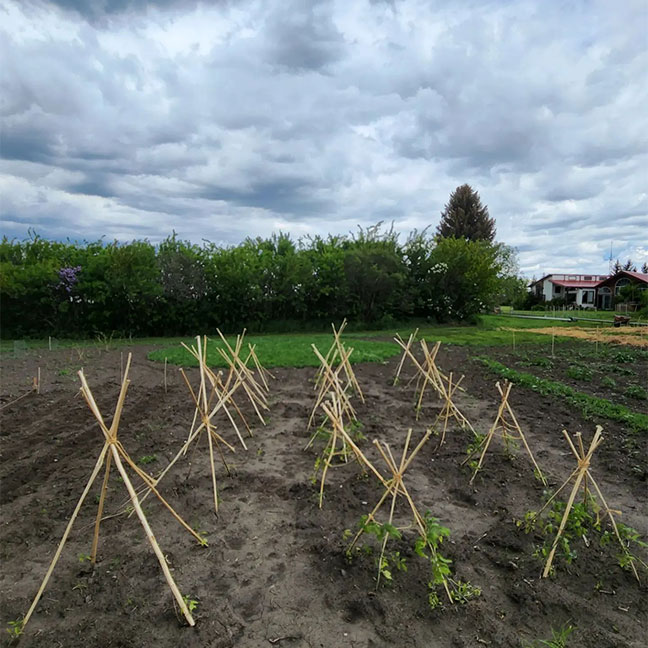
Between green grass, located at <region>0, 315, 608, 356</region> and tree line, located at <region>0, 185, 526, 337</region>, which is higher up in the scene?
tree line, located at <region>0, 185, 526, 337</region>

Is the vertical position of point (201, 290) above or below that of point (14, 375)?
above

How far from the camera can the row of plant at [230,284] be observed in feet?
48.0

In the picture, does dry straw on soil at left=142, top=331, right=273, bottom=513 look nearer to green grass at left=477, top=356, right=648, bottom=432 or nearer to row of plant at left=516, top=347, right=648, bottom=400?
green grass at left=477, top=356, right=648, bottom=432

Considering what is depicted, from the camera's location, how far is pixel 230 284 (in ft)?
51.2

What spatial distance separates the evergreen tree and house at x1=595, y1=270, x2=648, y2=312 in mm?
10320

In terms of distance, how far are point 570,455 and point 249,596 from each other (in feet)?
11.4

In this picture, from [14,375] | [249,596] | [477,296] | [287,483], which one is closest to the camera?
[249,596]

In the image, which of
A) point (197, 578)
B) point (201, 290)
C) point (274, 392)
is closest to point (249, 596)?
point (197, 578)

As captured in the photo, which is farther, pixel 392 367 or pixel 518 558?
pixel 392 367

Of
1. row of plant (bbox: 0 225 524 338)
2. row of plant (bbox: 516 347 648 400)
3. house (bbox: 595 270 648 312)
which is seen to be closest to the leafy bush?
row of plant (bbox: 516 347 648 400)

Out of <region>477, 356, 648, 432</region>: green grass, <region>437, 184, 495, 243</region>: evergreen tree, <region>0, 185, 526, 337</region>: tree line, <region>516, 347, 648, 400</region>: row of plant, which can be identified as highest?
<region>437, 184, 495, 243</region>: evergreen tree

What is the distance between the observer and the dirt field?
2236 mm

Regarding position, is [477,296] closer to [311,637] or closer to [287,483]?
[287,483]

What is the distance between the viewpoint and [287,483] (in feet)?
12.4
